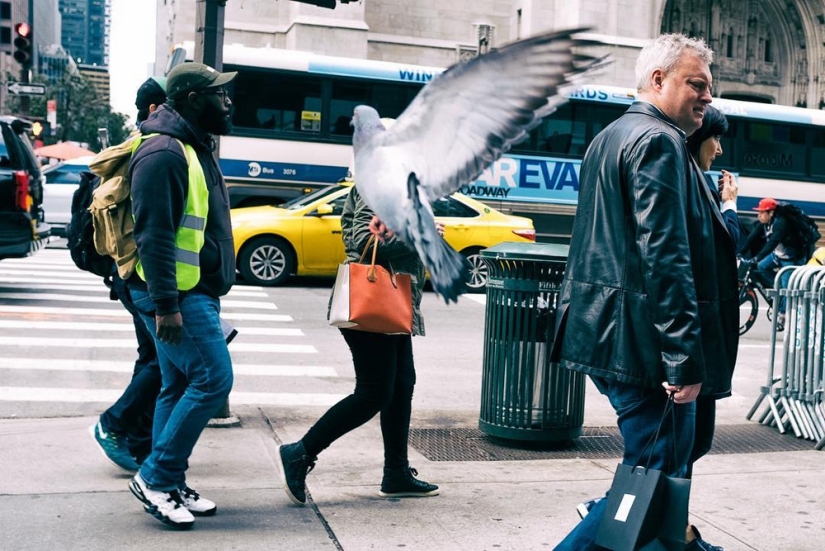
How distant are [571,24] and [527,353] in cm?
2699

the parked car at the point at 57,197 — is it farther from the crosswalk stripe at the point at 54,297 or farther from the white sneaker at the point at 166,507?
the white sneaker at the point at 166,507

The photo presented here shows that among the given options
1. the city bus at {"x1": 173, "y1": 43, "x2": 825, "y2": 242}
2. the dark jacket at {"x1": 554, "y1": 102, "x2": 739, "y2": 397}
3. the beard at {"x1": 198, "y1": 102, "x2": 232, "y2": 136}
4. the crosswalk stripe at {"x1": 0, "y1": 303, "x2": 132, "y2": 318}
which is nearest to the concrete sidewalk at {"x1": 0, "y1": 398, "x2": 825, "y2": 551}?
the dark jacket at {"x1": 554, "y1": 102, "x2": 739, "y2": 397}

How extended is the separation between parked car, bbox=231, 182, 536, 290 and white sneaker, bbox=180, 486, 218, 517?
974cm

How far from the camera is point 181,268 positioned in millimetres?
4039

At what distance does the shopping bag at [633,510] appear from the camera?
3.03 metres

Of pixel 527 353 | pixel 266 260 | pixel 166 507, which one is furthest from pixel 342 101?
pixel 166 507

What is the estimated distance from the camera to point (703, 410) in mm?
3576

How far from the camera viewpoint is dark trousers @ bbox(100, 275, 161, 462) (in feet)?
16.0

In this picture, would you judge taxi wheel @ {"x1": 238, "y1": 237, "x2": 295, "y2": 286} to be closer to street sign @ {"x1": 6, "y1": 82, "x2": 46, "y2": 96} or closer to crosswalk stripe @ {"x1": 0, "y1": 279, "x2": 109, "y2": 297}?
crosswalk stripe @ {"x1": 0, "y1": 279, "x2": 109, "y2": 297}

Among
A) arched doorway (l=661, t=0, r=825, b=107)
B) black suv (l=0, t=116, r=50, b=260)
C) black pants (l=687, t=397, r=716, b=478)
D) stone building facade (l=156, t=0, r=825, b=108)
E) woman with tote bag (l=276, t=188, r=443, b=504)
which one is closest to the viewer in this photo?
black pants (l=687, t=397, r=716, b=478)

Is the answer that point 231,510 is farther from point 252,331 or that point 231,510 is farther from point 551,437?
point 252,331

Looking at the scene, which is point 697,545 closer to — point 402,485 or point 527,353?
point 402,485

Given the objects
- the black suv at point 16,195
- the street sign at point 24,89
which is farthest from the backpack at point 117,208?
the street sign at point 24,89

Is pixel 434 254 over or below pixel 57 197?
over
